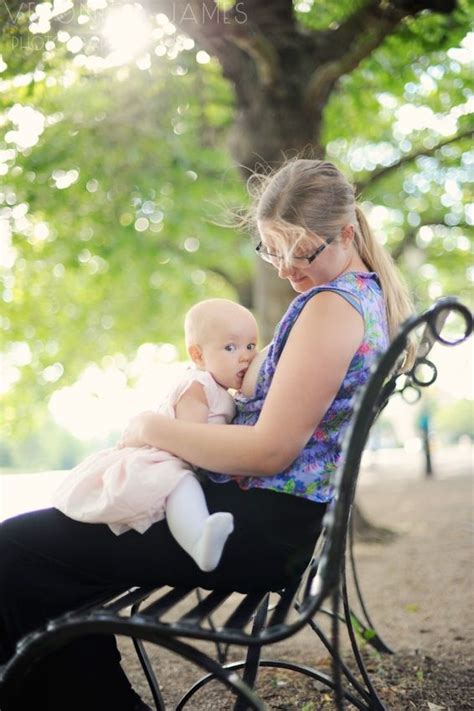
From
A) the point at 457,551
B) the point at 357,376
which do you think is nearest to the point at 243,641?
the point at 357,376

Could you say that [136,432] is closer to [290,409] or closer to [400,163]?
[290,409]

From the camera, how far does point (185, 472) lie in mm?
2186

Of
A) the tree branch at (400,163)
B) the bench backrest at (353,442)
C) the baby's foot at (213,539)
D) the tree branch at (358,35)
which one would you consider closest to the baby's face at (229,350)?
the baby's foot at (213,539)

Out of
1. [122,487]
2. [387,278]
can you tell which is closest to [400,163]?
[387,278]

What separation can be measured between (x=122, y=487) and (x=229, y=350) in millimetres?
568

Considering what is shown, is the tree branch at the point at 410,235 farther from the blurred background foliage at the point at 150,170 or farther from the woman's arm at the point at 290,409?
the woman's arm at the point at 290,409

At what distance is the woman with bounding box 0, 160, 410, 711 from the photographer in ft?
6.88

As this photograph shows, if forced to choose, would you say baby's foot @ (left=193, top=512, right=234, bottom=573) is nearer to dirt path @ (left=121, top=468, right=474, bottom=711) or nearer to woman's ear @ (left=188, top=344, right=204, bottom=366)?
woman's ear @ (left=188, top=344, right=204, bottom=366)

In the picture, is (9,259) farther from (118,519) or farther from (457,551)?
(118,519)

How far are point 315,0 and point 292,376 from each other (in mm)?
6767

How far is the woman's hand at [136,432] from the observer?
2215mm

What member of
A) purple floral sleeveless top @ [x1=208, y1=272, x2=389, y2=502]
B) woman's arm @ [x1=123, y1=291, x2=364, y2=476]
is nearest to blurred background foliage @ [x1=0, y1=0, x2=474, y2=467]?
purple floral sleeveless top @ [x1=208, y1=272, x2=389, y2=502]

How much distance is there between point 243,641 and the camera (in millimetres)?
1755

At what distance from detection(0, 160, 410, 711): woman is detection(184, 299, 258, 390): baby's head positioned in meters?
0.11
